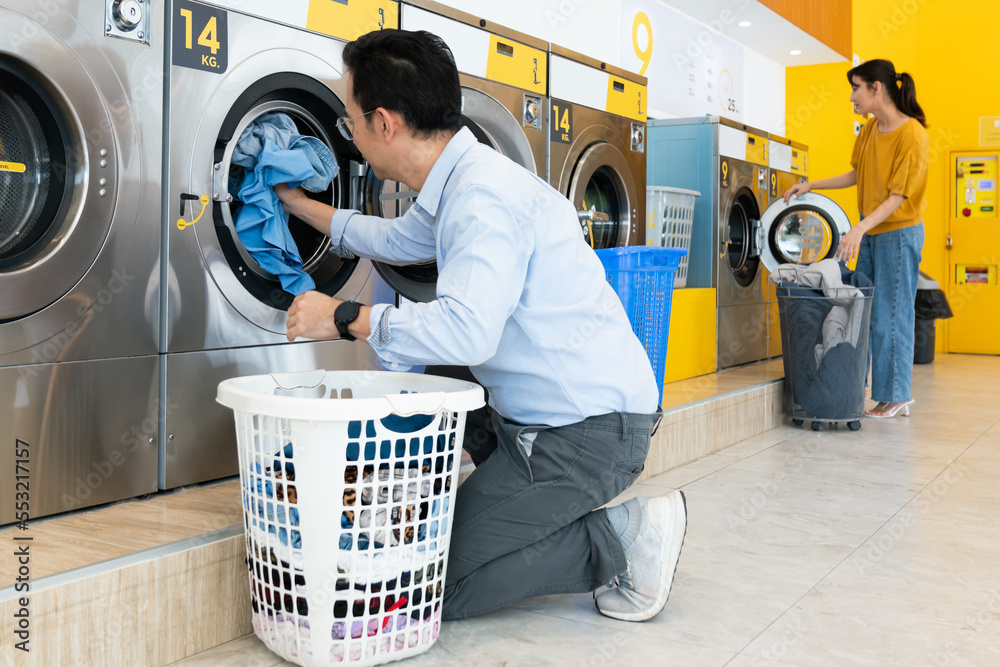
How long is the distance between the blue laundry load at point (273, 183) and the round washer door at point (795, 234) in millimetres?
2892

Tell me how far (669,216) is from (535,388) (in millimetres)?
2588

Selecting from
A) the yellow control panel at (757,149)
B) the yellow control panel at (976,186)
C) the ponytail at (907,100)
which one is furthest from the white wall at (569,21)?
the yellow control panel at (976,186)

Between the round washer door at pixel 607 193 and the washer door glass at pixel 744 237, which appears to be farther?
the washer door glass at pixel 744 237

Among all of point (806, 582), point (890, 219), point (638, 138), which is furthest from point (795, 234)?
point (806, 582)

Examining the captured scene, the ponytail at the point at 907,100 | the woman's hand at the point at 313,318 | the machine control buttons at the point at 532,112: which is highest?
the ponytail at the point at 907,100

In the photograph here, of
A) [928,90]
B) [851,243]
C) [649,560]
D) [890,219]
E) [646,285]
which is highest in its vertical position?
[928,90]

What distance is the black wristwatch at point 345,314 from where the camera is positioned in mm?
1520

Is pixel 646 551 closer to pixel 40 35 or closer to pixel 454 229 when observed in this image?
pixel 454 229

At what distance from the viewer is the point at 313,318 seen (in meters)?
1.55

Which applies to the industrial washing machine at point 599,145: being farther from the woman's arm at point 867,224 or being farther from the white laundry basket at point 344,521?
the white laundry basket at point 344,521

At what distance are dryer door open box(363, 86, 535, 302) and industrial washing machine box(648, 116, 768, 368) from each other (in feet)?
5.44

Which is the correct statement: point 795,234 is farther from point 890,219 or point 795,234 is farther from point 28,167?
point 28,167

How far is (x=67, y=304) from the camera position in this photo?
166 cm

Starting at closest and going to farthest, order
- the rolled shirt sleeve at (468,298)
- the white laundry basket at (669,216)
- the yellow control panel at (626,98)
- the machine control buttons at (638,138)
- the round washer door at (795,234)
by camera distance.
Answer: the rolled shirt sleeve at (468,298) → the yellow control panel at (626,98) → the machine control buttons at (638,138) → the white laundry basket at (669,216) → the round washer door at (795,234)
